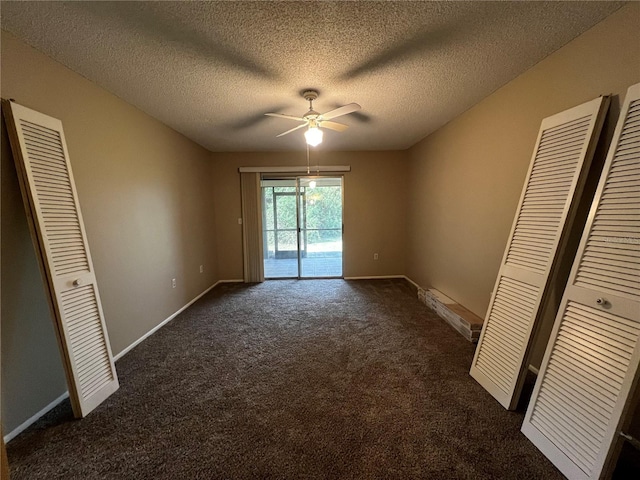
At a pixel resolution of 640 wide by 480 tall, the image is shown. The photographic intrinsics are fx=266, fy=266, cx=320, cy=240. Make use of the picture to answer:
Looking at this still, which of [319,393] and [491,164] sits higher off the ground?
[491,164]

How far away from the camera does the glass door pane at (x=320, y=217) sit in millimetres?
4965

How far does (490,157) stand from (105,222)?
3.51 metres

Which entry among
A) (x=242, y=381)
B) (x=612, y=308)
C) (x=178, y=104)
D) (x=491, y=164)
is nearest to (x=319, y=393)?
(x=242, y=381)

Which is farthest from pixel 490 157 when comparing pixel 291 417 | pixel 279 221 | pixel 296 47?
pixel 279 221

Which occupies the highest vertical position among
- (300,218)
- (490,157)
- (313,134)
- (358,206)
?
(313,134)

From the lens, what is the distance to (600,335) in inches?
51.3

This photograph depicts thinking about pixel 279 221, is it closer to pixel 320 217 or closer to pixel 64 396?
pixel 320 217

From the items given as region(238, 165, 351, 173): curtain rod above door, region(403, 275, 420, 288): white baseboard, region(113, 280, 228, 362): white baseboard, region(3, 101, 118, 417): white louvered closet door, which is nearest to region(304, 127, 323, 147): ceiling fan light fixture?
region(3, 101, 118, 417): white louvered closet door

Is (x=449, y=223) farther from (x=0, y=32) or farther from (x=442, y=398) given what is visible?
(x=0, y=32)

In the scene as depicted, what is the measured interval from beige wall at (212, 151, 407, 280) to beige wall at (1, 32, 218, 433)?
0.74 metres

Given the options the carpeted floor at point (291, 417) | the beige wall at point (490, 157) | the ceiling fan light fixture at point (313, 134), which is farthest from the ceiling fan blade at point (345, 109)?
the carpeted floor at point (291, 417)

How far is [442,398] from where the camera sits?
5.96 feet

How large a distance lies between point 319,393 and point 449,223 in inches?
100

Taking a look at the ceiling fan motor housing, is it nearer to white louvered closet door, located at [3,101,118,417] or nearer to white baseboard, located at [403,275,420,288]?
white louvered closet door, located at [3,101,118,417]
